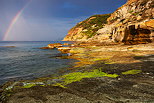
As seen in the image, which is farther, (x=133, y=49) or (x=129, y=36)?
(x=129, y=36)

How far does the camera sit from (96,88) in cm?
761

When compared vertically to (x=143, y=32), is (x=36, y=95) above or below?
below

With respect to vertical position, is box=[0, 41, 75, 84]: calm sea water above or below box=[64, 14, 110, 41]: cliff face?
below

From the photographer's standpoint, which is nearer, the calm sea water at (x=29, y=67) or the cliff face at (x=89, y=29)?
the calm sea water at (x=29, y=67)

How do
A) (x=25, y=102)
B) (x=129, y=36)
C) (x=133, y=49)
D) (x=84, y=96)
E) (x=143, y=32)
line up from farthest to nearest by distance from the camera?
(x=129, y=36) → (x=143, y=32) → (x=133, y=49) → (x=84, y=96) → (x=25, y=102)

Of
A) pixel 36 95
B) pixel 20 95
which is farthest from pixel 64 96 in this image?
pixel 20 95

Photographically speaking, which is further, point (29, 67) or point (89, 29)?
point (89, 29)

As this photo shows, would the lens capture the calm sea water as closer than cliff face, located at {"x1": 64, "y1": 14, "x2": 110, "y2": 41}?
Yes

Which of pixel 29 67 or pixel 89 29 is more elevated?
pixel 89 29

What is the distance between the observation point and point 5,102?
6180mm

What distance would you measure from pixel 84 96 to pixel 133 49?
78.8 ft

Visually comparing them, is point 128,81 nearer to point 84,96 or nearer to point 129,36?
point 84,96

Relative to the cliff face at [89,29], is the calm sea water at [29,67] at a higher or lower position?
lower

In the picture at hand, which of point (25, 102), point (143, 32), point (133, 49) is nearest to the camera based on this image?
point (25, 102)
